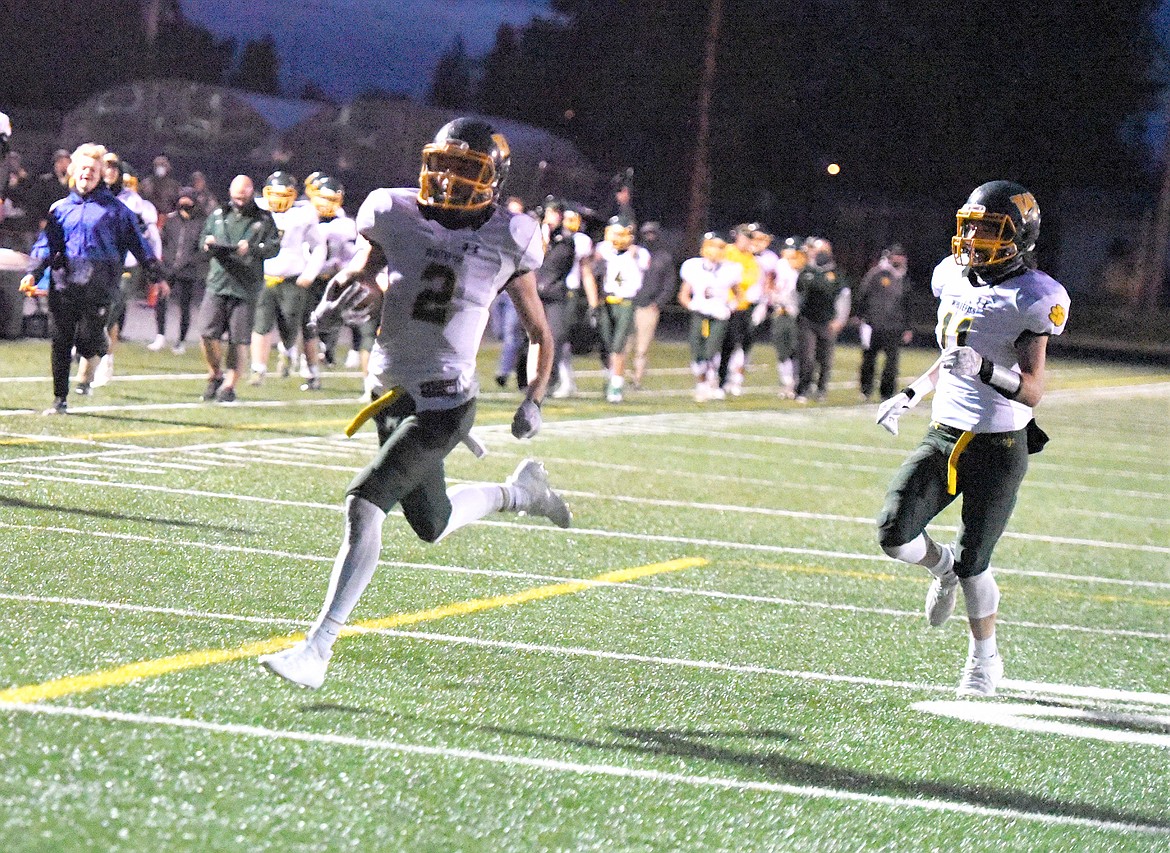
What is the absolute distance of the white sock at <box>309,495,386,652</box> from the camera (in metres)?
5.82

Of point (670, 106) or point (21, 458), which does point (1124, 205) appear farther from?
point (21, 458)

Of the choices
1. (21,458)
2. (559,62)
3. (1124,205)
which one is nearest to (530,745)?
(21,458)

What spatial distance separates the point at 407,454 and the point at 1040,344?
2.41 m

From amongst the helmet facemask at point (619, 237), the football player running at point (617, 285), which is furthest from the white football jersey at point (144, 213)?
the helmet facemask at point (619, 237)

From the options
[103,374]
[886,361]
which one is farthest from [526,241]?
[886,361]

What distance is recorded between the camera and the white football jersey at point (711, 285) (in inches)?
835

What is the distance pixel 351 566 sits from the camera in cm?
584

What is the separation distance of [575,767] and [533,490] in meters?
2.15

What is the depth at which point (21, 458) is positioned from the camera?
11.4 metres

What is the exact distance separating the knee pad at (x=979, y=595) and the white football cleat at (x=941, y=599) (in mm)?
340

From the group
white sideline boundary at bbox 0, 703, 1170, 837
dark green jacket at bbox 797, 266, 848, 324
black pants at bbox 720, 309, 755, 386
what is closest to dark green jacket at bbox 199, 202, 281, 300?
black pants at bbox 720, 309, 755, 386

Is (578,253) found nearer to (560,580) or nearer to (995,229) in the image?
(560,580)

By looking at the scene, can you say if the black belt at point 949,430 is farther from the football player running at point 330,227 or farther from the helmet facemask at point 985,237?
the football player running at point 330,227

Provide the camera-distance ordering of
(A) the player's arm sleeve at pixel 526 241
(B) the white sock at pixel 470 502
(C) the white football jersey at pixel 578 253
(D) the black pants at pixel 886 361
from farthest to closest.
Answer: (D) the black pants at pixel 886 361, (C) the white football jersey at pixel 578 253, (B) the white sock at pixel 470 502, (A) the player's arm sleeve at pixel 526 241
